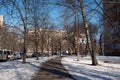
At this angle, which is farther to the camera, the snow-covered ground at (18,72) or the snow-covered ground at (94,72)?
the snow-covered ground at (18,72)

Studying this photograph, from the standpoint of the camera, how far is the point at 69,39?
7969 centimetres

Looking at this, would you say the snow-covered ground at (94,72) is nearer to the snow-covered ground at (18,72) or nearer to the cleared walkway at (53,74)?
the cleared walkway at (53,74)

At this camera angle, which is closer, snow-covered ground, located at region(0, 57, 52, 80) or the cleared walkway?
the cleared walkway

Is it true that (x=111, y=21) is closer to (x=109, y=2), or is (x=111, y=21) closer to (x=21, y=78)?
(x=109, y=2)

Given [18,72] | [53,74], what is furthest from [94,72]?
[18,72]

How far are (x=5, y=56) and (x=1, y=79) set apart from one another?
4383cm

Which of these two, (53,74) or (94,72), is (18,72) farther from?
(94,72)

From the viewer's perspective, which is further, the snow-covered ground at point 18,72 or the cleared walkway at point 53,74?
the snow-covered ground at point 18,72

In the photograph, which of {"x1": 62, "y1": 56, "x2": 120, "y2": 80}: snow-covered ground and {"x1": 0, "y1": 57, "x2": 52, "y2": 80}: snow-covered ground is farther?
{"x1": 0, "y1": 57, "x2": 52, "y2": 80}: snow-covered ground

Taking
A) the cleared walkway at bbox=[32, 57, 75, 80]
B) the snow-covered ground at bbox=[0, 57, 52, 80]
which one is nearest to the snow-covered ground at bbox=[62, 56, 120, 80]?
the cleared walkway at bbox=[32, 57, 75, 80]

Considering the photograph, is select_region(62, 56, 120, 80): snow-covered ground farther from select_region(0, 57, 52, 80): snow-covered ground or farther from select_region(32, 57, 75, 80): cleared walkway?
select_region(0, 57, 52, 80): snow-covered ground

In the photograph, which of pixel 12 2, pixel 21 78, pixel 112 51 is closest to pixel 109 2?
pixel 21 78

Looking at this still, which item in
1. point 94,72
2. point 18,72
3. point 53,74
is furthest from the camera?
point 18,72

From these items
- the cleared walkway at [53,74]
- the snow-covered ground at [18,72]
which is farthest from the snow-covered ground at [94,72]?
the snow-covered ground at [18,72]
